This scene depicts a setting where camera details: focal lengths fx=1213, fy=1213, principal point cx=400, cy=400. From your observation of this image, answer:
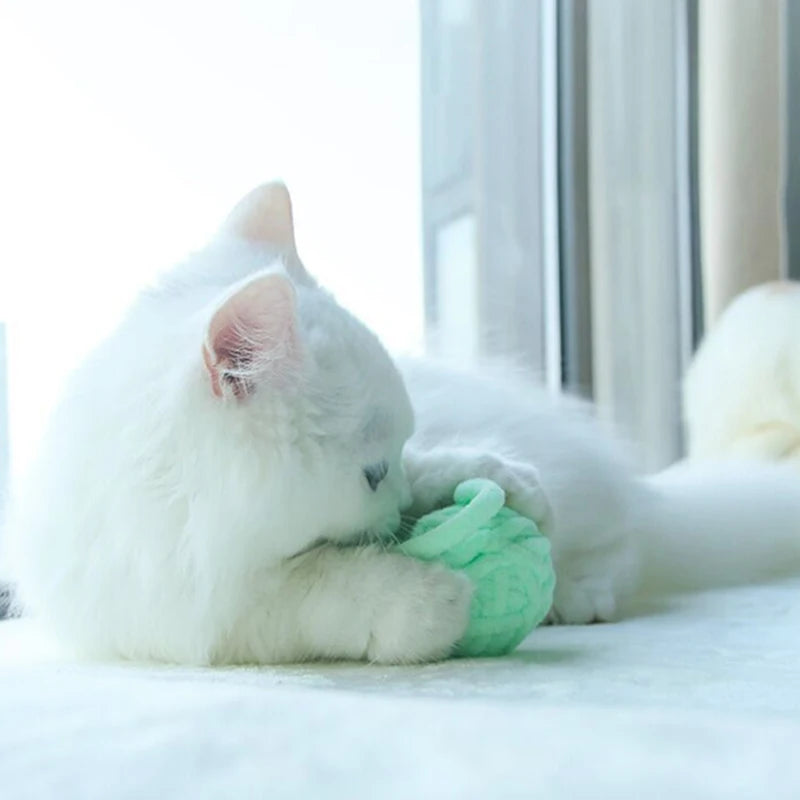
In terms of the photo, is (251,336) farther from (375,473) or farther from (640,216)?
(640,216)

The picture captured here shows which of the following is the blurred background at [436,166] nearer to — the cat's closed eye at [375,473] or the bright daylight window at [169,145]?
the bright daylight window at [169,145]

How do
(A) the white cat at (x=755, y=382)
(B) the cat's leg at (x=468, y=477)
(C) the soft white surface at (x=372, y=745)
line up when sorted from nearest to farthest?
1. (C) the soft white surface at (x=372, y=745)
2. (B) the cat's leg at (x=468, y=477)
3. (A) the white cat at (x=755, y=382)

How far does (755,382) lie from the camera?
2.21 meters

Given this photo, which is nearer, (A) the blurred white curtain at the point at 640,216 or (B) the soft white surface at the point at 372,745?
(B) the soft white surface at the point at 372,745

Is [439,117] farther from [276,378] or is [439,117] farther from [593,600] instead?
[276,378]

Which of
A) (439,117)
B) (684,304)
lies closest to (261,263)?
(439,117)

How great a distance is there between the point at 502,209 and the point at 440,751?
80.5 inches

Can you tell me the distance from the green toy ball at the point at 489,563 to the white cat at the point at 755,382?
126 centimetres

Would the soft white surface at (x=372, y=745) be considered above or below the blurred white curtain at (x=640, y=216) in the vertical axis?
below

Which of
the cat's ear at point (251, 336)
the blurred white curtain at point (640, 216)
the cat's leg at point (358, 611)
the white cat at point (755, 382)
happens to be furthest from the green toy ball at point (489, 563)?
the blurred white curtain at point (640, 216)

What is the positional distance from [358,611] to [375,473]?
108 mm

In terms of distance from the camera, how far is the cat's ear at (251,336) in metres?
0.86

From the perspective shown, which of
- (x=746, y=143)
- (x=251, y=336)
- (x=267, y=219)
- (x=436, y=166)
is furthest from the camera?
(x=746, y=143)

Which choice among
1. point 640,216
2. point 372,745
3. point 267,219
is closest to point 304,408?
point 267,219
